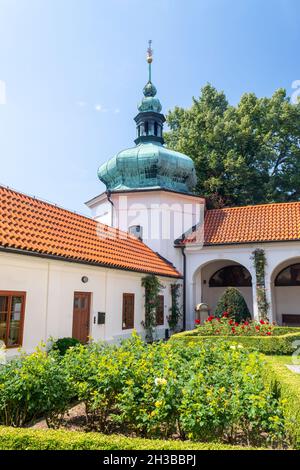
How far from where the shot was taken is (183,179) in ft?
69.3

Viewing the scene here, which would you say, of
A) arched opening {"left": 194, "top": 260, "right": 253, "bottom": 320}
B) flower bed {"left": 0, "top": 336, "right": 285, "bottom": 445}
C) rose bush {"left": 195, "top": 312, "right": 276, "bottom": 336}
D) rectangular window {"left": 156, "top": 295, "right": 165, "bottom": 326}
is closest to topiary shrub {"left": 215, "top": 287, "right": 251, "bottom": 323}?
rose bush {"left": 195, "top": 312, "right": 276, "bottom": 336}

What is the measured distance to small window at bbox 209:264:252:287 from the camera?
839 inches

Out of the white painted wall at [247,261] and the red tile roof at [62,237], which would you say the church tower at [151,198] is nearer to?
the white painted wall at [247,261]

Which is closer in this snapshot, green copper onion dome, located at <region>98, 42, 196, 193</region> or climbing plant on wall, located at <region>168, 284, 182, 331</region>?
climbing plant on wall, located at <region>168, 284, 182, 331</region>

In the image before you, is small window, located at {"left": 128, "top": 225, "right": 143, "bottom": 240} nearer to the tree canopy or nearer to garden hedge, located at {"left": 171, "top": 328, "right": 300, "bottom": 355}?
garden hedge, located at {"left": 171, "top": 328, "right": 300, "bottom": 355}

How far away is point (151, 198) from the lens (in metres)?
19.1

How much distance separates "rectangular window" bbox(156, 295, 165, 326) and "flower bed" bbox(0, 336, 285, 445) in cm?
1064

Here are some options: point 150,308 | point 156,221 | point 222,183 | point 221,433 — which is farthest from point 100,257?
point 222,183

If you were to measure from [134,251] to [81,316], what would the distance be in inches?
→ 228

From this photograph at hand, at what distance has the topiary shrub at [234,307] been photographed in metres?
14.2

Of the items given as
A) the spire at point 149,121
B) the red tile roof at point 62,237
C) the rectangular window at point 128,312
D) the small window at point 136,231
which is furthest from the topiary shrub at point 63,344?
the spire at point 149,121

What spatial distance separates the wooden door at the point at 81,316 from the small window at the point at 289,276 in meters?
13.5
